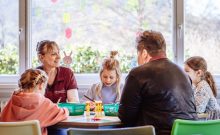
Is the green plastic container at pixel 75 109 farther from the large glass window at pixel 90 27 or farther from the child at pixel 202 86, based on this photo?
the large glass window at pixel 90 27

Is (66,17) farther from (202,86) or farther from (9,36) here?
(202,86)

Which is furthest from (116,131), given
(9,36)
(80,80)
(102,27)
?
(9,36)

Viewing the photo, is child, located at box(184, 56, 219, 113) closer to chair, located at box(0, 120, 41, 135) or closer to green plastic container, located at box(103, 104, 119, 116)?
green plastic container, located at box(103, 104, 119, 116)

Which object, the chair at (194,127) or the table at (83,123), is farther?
the table at (83,123)

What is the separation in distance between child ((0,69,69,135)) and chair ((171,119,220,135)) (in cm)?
67

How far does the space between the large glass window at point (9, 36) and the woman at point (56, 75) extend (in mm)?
870

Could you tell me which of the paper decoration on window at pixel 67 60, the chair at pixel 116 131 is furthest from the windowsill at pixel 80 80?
the chair at pixel 116 131

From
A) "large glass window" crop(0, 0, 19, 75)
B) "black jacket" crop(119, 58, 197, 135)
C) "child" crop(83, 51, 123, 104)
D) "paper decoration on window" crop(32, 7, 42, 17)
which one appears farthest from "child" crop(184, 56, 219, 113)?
"large glass window" crop(0, 0, 19, 75)

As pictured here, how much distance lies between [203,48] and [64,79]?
1501 mm

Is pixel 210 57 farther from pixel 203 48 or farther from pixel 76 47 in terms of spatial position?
pixel 76 47

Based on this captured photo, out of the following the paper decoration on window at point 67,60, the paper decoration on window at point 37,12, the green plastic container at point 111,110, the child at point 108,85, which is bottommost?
the green plastic container at point 111,110

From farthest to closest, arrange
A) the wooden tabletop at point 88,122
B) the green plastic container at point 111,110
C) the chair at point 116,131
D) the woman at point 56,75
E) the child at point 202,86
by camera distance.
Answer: the woman at point 56,75
the child at point 202,86
the green plastic container at point 111,110
the wooden tabletop at point 88,122
the chair at point 116,131

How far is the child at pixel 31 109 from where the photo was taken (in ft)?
7.45

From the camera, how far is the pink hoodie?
7.44ft
